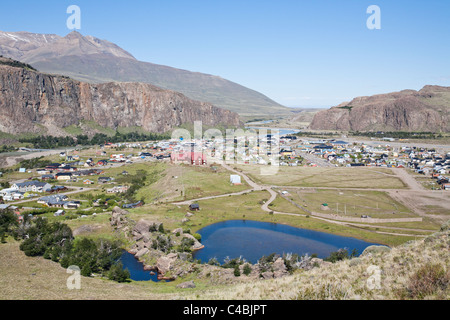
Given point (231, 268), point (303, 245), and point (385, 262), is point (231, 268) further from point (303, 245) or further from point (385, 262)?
point (385, 262)

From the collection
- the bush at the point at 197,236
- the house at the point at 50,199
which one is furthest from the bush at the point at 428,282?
the house at the point at 50,199

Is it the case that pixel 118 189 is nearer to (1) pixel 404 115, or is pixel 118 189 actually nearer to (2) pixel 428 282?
(2) pixel 428 282

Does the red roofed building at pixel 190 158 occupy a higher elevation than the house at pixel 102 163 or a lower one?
higher

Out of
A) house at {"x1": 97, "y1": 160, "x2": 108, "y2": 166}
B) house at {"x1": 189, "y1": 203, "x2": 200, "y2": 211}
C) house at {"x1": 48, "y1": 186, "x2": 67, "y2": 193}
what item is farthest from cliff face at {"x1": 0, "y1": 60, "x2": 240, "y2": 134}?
house at {"x1": 189, "y1": 203, "x2": 200, "y2": 211}

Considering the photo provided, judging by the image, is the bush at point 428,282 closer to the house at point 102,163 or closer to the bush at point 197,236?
the bush at point 197,236

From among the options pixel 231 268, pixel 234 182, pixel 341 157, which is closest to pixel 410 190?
pixel 234 182

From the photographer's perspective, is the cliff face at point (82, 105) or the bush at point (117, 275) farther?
the cliff face at point (82, 105)
